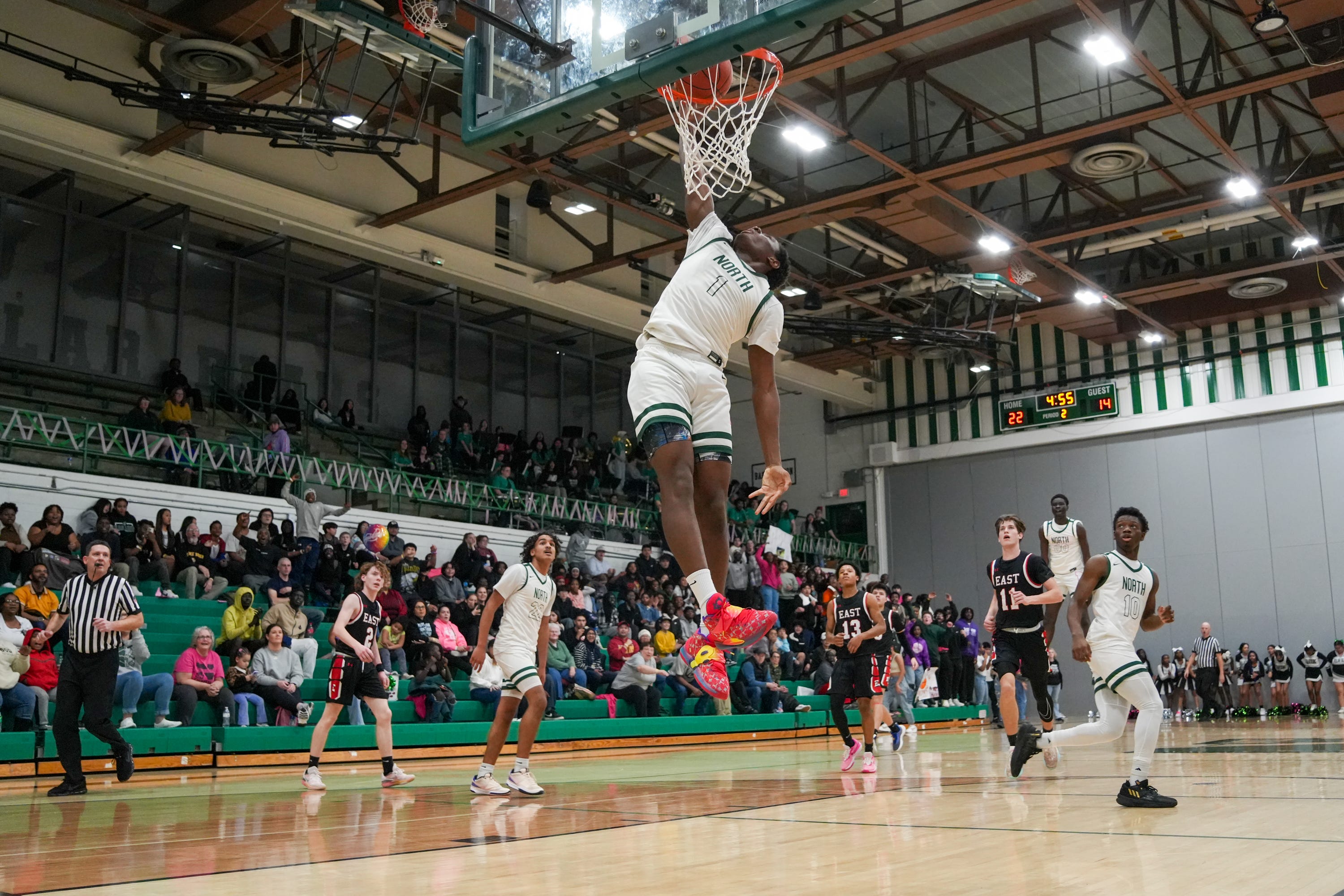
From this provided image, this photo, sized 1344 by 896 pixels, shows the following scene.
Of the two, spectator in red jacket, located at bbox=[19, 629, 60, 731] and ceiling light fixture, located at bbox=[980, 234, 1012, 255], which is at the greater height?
ceiling light fixture, located at bbox=[980, 234, 1012, 255]

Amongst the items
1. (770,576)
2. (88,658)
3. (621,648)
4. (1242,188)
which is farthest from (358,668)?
Result: (1242,188)

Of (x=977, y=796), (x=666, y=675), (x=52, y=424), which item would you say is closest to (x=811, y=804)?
(x=977, y=796)

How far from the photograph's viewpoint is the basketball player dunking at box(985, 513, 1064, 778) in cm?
967

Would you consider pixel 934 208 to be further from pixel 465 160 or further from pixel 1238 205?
pixel 465 160

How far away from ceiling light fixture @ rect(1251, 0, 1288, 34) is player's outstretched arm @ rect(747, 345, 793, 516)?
12.0 m

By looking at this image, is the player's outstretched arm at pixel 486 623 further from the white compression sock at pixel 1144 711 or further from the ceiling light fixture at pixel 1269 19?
the ceiling light fixture at pixel 1269 19

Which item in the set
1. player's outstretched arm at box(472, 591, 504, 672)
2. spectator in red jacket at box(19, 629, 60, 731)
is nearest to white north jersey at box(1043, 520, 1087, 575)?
player's outstretched arm at box(472, 591, 504, 672)

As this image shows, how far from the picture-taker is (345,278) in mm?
24844

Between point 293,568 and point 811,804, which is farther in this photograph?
point 293,568

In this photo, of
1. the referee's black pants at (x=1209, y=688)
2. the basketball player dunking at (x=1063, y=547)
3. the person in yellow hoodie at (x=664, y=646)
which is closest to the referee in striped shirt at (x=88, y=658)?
the basketball player dunking at (x=1063, y=547)

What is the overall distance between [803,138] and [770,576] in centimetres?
1010

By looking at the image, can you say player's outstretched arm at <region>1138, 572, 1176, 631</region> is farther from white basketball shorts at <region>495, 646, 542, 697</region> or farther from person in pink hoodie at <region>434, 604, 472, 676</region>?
person in pink hoodie at <region>434, 604, 472, 676</region>

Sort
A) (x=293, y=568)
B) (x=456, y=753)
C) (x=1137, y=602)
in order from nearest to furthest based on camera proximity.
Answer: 1. (x=1137, y=602)
2. (x=456, y=753)
3. (x=293, y=568)

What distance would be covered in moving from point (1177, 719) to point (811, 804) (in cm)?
1985
